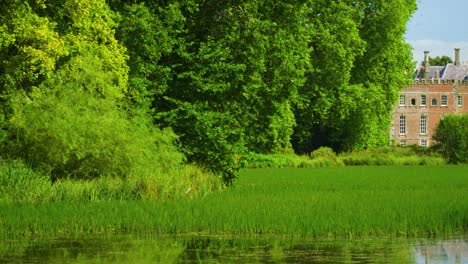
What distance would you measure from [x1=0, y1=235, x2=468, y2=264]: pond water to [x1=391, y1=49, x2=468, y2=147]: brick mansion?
100141mm

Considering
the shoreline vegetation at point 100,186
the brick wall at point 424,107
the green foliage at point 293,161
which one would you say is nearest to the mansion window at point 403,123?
the brick wall at point 424,107

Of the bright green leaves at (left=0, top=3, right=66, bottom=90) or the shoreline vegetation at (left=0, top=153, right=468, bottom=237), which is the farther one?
the bright green leaves at (left=0, top=3, right=66, bottom=90)

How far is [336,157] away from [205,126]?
33.1 m

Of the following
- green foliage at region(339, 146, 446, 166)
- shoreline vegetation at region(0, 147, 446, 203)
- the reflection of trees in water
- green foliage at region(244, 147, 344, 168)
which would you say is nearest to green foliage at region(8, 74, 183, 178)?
shoreline vegetation at region(0, 147, 446, 203)

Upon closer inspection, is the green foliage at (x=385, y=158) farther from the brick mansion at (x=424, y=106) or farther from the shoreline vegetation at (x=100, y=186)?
the brick mansion at (x=424, y=106)

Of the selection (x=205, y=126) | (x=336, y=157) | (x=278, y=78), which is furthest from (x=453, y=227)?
(x=336, y=157)

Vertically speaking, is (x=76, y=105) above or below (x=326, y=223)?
above

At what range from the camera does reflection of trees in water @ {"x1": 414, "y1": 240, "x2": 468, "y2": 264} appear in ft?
53.6

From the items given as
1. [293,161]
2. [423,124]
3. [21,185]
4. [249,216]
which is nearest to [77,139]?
[21,185]

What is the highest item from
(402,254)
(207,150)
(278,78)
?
(278,78)

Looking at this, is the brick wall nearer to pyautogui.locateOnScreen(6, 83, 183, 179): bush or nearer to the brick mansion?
the brick mansion

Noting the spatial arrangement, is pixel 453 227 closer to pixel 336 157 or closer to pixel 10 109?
pixel 10 109

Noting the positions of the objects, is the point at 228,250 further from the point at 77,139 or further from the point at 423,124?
the point at 423,124

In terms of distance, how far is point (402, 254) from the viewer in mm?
17172
